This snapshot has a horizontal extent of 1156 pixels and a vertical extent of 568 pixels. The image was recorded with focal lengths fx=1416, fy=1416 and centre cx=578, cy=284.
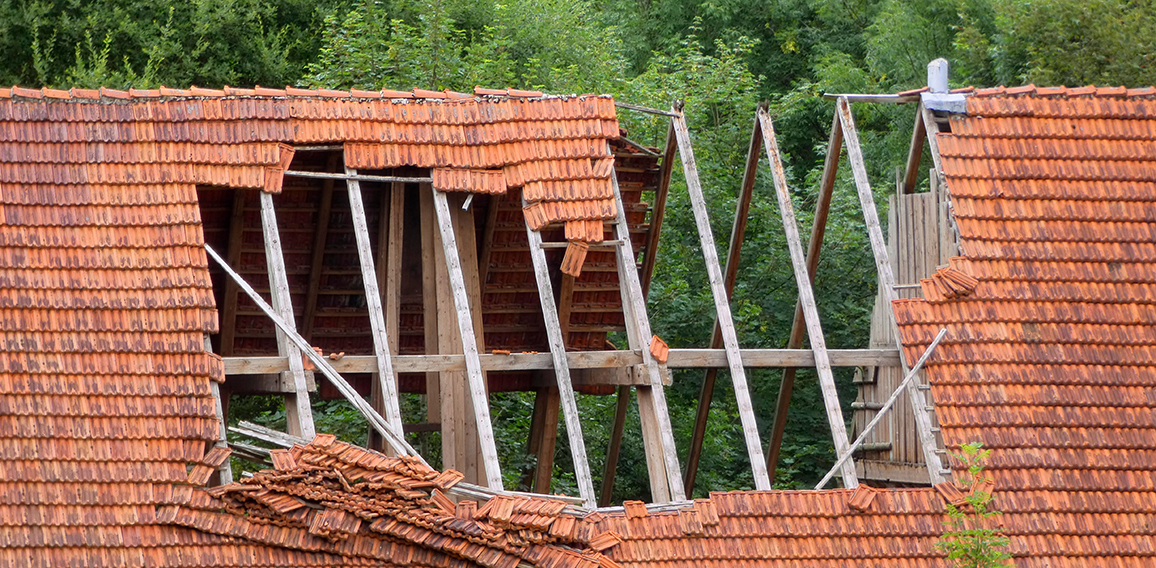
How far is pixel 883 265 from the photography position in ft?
39.5

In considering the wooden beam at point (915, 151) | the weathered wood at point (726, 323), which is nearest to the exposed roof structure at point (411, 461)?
the weathered wood at point (726, 323)

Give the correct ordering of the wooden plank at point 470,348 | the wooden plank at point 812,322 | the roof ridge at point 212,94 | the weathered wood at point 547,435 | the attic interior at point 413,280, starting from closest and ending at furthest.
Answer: the wooden plank at point 470,348 < the wooden plank at point 812,322 < the roof ridge at point 212,94 < the attic interior at point 413,280 < the weathered wood at point 547,435

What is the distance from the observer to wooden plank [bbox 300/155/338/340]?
1352 cm

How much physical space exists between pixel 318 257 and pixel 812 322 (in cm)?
508

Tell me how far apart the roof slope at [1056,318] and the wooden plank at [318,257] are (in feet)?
18.1

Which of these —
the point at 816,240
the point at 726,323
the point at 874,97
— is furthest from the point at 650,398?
the point at 816,240

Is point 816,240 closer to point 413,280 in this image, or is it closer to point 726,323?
point 726,323

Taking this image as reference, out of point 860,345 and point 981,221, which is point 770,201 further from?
point 981,221

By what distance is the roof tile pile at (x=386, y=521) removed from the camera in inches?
388

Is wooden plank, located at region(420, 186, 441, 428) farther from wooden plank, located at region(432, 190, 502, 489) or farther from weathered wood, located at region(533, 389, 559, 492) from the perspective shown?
weathered wood, located at region(533, 389, 559, 492)

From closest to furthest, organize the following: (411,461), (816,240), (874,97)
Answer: (411,461)
(874,97)
(816,240)

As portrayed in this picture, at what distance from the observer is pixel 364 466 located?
33.2ft

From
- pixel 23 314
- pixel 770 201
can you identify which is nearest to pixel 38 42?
pixel 770 201

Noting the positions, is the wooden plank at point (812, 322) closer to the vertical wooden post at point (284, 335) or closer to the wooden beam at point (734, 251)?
the wooden beam at point (734, 251)
